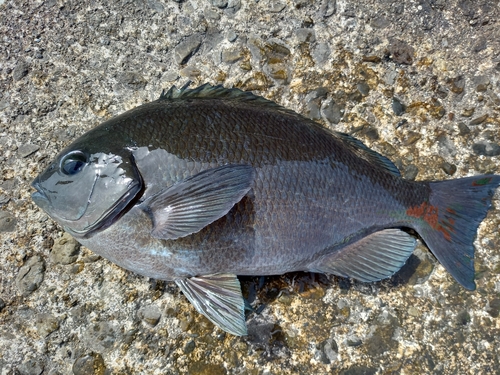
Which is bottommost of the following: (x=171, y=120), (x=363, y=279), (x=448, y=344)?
(x=448, y=344)

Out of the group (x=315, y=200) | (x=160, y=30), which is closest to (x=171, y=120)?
(x=315, y=200)

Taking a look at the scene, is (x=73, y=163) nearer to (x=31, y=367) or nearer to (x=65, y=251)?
(x=65, y=251)

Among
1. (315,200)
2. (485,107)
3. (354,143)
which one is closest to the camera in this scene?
(315,200)

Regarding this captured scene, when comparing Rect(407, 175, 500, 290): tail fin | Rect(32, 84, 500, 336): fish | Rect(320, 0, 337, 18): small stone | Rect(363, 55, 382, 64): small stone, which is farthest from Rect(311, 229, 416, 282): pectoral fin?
Rect(320, 0, 337, 18): small stone

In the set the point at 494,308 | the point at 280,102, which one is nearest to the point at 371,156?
the point at 280,102

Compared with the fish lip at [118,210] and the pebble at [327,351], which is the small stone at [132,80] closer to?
the fish lip at [118,210]

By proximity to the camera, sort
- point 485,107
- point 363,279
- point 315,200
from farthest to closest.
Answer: point 485,107 < point 363,279 < point 315,200

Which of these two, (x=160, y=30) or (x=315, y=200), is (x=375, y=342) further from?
(x=160, y=30)
